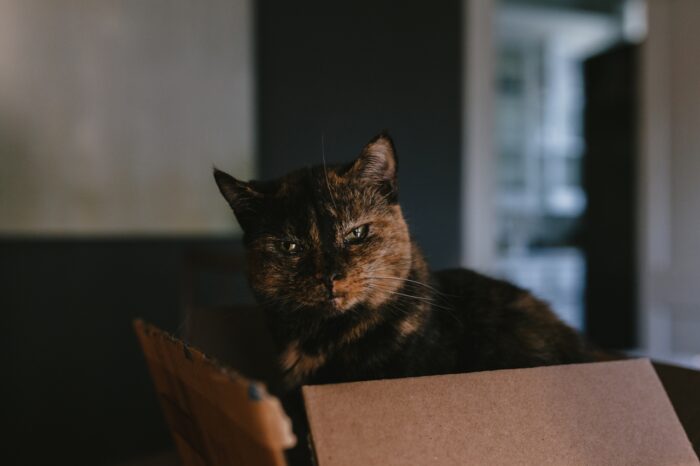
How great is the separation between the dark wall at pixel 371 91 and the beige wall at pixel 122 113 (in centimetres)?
13

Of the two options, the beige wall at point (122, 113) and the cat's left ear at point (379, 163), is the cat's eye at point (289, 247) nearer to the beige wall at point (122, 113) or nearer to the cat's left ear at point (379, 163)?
the cat's left ear at point (379, 163)

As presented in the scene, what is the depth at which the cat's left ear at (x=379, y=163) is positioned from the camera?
71 centimetres

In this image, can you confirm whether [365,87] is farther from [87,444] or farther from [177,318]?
[87,444]

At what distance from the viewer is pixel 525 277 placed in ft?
14.1

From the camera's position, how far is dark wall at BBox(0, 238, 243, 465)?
1.68 metres

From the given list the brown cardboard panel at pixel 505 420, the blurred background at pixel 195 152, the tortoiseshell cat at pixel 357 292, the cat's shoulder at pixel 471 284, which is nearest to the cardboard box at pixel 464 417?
the brown cardboard panel at pixel 505 420

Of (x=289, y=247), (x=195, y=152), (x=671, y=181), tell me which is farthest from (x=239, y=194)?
(x=671, y=181)

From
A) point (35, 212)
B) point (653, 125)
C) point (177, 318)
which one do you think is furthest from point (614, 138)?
point (35, 212)

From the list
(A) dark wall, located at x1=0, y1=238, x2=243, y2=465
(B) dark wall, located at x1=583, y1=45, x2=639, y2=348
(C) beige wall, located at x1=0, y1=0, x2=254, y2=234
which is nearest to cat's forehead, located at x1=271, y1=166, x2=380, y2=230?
(A) dark wall, located at x1=0, y1=238, x2=243, y2=465

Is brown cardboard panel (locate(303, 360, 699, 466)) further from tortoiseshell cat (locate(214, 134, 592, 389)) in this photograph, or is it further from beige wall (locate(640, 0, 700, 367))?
beige wall (locate(640, 0, 700, 367))

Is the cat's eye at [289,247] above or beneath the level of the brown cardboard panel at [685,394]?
above

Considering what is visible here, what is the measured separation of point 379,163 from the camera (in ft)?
2.40

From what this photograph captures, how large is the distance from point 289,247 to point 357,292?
4.4 inches

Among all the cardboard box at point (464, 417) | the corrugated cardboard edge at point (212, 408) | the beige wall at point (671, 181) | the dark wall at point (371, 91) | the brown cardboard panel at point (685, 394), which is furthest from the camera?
the beige wall at point (671, 181)
